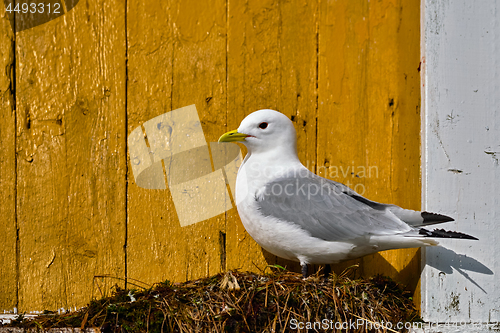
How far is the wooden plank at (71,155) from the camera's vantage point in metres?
2.43

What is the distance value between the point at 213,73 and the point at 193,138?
1.31 ft

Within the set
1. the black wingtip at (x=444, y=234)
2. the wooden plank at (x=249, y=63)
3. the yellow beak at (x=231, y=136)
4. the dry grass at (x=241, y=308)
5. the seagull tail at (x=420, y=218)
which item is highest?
the wooden plank at (x=249, y=63)

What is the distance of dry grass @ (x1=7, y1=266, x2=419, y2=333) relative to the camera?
5.98 feet

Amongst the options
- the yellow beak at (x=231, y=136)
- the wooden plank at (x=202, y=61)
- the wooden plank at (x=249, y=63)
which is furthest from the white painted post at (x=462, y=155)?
the wooden plank at (x=202, y=61)

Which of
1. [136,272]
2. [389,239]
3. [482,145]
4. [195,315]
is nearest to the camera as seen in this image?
[195,315]

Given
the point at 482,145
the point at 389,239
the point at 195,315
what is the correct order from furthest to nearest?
the point at 482,145 → the point at 389,239 → the point at 195,315

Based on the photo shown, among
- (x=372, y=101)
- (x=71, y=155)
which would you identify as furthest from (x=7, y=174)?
(x=372, y=101)

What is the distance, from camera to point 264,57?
254 centimetres

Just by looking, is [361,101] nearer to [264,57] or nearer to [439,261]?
[264,57]

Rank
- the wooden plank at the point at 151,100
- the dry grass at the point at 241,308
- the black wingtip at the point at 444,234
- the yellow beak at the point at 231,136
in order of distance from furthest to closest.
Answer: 1. the wooden plank at the point at 151,100
2. the yellow beak at the point at 231,136
3. the black wingtip at the point at 444,234
4. the dry grass at the point at 241,308

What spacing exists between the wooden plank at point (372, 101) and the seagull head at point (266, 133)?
0.22 metres

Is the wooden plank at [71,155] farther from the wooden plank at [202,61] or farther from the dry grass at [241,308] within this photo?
the dry grass at [241,308]

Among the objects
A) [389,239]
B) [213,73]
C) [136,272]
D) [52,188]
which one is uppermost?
[213,73]

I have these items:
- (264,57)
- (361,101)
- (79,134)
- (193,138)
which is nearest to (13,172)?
(79,134)
